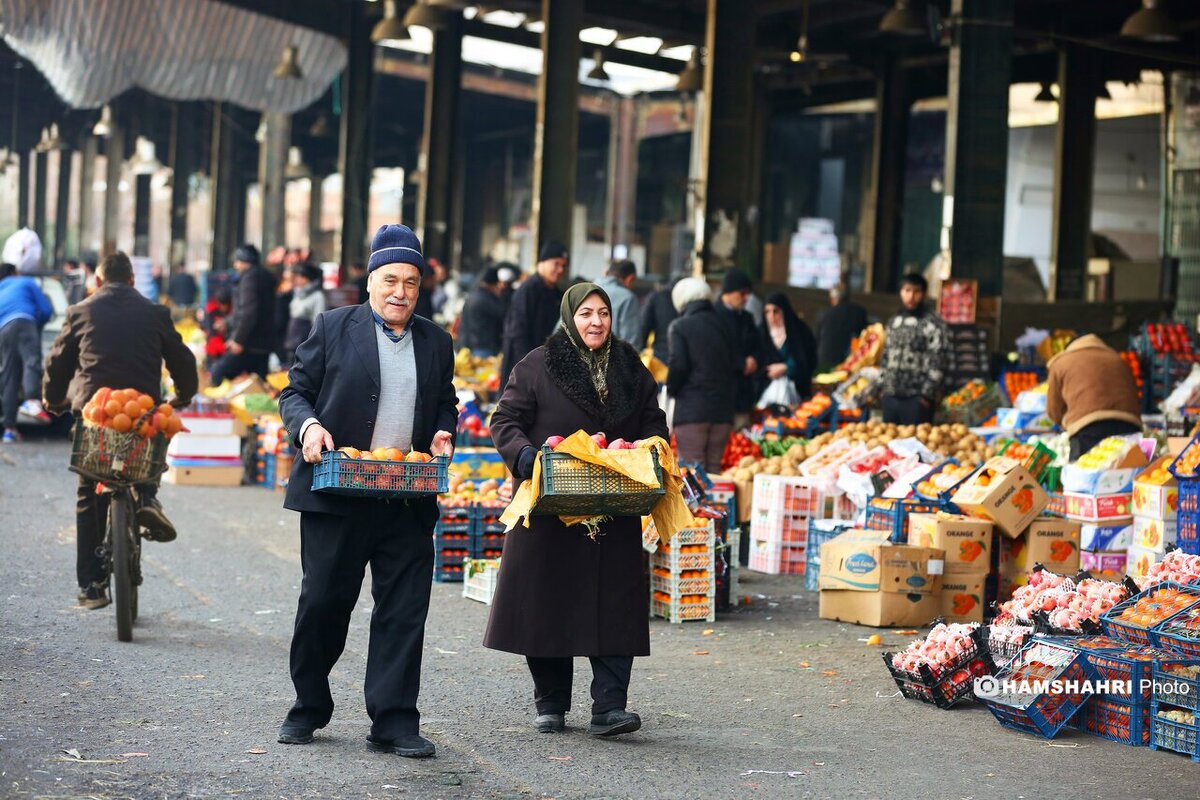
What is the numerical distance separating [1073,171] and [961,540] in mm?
18469

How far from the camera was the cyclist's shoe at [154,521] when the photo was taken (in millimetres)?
8648

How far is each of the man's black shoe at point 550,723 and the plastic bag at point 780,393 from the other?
357 inches

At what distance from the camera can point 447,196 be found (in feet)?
94.4

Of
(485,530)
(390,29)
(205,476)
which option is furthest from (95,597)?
(390,29)

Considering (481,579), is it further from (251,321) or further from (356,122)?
(356,122)

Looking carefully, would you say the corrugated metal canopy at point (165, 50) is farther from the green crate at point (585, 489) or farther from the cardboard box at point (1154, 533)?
the green crate at point (585, 489)

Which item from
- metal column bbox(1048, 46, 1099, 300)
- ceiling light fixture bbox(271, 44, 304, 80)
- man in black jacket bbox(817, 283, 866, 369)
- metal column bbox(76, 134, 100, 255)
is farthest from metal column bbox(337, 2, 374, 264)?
metal column bbox(76, 134, 100, 255)

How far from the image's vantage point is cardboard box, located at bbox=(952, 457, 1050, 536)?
30.8 feet

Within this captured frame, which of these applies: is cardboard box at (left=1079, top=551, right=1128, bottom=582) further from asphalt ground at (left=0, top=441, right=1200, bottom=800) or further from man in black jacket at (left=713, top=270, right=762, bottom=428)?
man in black jacket at (left=713, top=270, right=762, bottom=428)

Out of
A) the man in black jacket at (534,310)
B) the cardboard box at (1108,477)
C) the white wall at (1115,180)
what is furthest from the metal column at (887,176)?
the cardboard box at (1108,477)

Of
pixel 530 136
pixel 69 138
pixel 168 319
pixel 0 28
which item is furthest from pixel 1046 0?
pixel 69 138

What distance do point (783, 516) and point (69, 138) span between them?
151 ft

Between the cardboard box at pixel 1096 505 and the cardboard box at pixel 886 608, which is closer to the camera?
the cardboard box at pixel 886 608

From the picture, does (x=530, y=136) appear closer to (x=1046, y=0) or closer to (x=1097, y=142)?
(x=1097, y=142)
